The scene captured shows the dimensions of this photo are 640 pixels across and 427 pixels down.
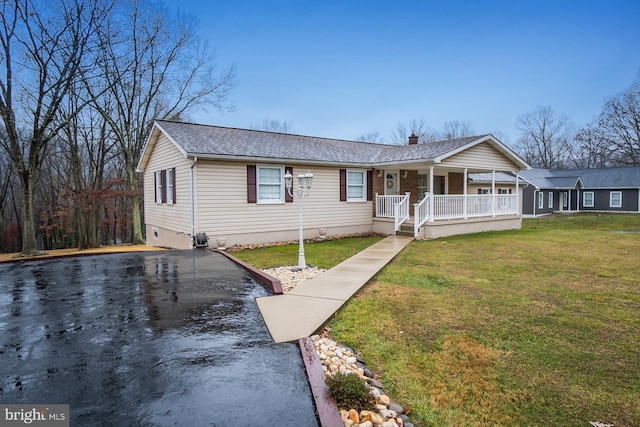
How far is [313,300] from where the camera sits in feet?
18.3

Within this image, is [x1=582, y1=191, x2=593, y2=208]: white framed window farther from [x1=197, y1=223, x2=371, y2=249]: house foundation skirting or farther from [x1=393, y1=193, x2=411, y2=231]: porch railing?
[x1=197, y1=223, x2=371, y2=249]: house foundation skirting

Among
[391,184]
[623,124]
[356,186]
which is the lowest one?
[356,186]

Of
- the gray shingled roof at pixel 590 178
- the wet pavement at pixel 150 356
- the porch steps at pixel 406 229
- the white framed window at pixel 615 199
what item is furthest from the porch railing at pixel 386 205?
the white framed window at pixel 615 199

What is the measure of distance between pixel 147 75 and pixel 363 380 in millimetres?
23364

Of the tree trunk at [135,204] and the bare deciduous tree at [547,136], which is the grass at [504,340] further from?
the bare deciduous tree at [547,136]

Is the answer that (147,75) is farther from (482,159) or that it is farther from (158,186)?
(482,159)

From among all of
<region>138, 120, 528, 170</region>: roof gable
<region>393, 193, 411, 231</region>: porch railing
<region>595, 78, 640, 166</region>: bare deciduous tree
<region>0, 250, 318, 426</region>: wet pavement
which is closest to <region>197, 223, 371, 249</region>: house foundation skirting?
<region>393, 193, 411, 231</region>: porch railing

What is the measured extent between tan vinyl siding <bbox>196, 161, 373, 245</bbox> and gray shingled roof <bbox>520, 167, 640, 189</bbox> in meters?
22.7

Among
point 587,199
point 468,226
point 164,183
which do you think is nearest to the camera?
point 164,183

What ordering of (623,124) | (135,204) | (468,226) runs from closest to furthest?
(468,226), (135,204), (623,124)

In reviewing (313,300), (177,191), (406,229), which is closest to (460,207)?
(406,229)

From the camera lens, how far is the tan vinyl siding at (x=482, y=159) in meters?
14.7

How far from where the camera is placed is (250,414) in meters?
2.61

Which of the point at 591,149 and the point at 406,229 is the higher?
the point at 591,149
